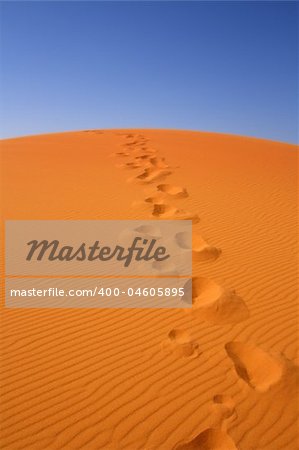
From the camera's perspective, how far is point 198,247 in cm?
550

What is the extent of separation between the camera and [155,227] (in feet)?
20.1

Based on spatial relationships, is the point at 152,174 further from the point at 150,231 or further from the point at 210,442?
the point at 210,442

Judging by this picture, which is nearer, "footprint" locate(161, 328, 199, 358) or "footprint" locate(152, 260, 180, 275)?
"footprint" locate(161, 328, 199, 358)

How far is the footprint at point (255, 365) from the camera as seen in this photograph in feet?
9.71

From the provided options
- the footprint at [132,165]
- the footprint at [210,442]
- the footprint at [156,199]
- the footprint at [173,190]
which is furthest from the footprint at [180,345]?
the footprint at [132,165]

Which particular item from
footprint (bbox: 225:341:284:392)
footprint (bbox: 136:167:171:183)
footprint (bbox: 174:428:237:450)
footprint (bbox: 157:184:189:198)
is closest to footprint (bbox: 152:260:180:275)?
footprint (bbox: 225:341:284:392)

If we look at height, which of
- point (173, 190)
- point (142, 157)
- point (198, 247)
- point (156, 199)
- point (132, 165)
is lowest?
point (198, 247)

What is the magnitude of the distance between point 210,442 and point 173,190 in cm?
655

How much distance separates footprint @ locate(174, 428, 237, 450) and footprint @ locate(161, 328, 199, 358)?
782 millimetres

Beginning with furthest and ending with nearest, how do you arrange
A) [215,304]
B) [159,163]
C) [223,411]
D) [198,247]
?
[159,163] < [198,247] < [215,304] < [223,411]

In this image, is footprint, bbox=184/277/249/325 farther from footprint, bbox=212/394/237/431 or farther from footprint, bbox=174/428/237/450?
footprint, bbox=174/428/237/450

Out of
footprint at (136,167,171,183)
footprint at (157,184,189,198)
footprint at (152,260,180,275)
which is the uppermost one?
footprint at (136,167,171,183)

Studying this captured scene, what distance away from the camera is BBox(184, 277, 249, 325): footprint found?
3781 mm

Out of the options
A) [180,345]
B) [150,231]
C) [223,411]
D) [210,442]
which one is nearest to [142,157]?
[150,231]
